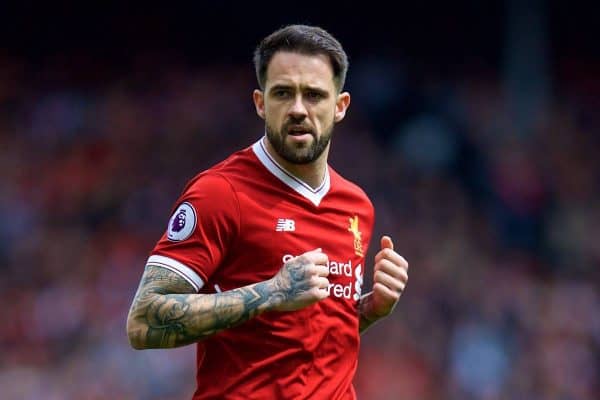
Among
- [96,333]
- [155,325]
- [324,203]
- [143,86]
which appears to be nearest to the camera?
[155,325]

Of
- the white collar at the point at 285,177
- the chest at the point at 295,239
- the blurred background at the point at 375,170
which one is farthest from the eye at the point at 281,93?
the blurred background at the point at 375,170

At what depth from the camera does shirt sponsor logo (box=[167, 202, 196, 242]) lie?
347 cm

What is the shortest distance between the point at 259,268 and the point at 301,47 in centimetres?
79

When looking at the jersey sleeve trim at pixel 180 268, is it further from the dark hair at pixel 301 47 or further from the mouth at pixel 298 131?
the dark hair at pixel 301 47

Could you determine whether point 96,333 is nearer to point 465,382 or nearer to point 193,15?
point 465,382

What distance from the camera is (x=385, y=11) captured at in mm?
13703

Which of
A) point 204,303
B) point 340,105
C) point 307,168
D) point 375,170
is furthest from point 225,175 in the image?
point 375,170

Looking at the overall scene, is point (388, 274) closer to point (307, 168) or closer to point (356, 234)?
point (356, 234)

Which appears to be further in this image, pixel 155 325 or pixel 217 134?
pixel 217 134

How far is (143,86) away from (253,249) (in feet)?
29.7

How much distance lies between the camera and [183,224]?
137 inches

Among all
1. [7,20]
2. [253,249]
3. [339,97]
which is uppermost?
[7,20]

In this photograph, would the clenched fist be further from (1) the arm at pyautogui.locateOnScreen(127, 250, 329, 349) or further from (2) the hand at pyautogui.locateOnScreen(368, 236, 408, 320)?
(1) the arm at pyautogui.locateOnScreen(127, 250, 329, 349)

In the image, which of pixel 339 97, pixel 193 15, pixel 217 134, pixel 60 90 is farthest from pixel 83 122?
pixel 339 97
